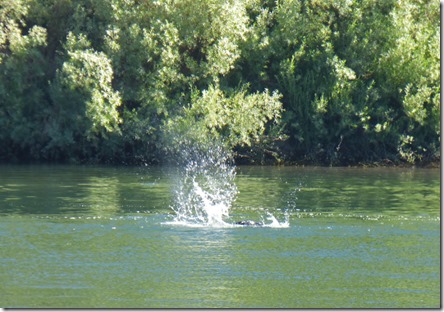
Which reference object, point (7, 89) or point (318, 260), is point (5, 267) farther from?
point (7, 89)

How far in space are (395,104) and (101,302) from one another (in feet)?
96.8

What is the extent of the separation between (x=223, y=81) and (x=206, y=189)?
455 inches

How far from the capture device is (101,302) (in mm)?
17391

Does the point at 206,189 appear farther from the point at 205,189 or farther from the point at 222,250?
the point at 222,250

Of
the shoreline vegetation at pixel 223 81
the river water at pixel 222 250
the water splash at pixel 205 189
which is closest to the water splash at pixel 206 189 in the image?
the water splash at pixel 205 189

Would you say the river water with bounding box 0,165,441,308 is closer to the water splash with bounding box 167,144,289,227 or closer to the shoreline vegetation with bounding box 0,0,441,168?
the water splash with bounding box 167,144,289,227

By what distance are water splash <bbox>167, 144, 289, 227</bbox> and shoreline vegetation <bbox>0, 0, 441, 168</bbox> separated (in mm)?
572

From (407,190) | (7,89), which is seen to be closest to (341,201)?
(407,190)

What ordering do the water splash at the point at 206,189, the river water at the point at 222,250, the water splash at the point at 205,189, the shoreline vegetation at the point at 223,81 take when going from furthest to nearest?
1. the shoreline vegetation at the point at 223,81
2. the water splash at the point at 205,189
3. the water splash at the point at 206,189
4. the river water at the point at 222,250

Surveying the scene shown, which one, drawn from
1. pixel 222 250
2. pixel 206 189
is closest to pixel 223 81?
pixel 206 189

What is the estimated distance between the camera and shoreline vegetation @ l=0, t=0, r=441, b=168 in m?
42.4

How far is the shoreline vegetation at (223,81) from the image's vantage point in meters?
42.4

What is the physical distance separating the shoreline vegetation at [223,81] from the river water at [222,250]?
8467 mm

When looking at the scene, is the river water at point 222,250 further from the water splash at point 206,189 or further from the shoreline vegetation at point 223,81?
the shoreline vegetation at point 223,81
